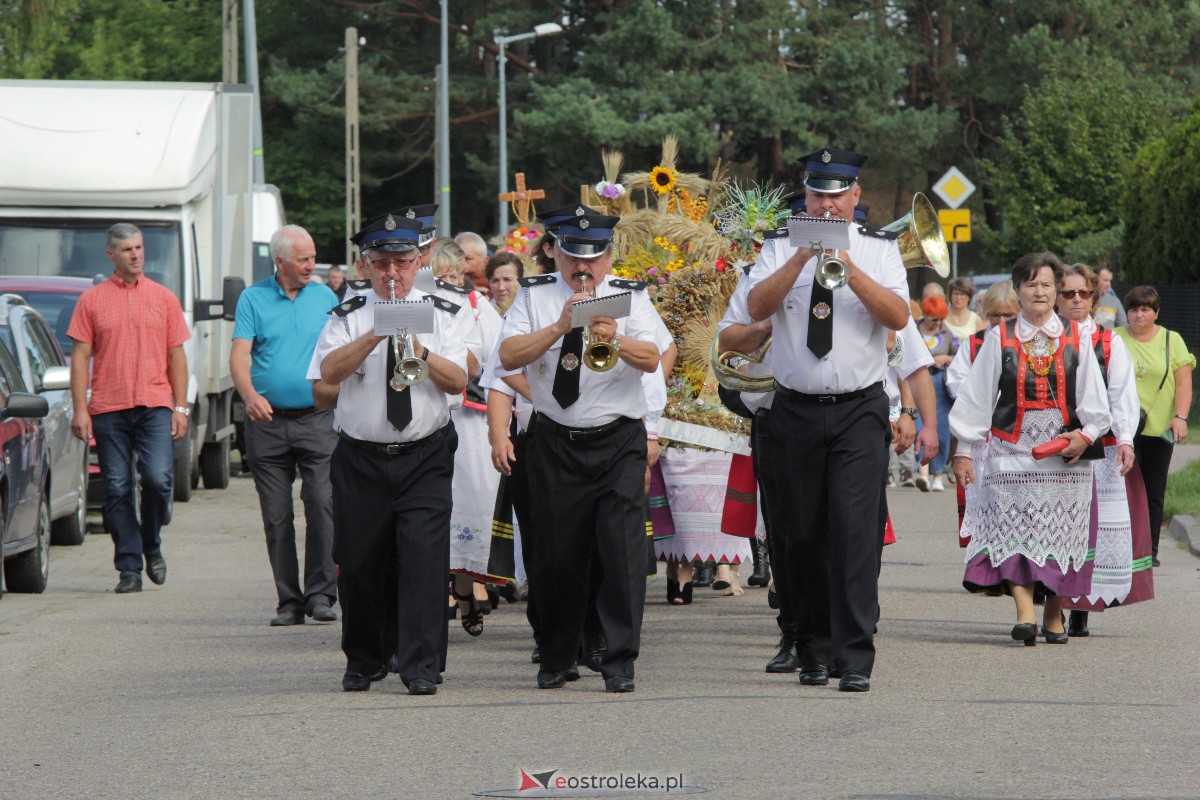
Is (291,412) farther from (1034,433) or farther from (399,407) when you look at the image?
(1034,433)

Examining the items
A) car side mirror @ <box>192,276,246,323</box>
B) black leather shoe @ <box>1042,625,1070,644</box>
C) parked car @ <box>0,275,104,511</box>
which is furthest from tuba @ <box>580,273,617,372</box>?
parked car @ <box>0,275,104,511</box>

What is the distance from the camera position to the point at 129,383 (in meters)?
12.1

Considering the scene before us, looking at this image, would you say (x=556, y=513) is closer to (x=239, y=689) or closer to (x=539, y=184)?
(x=239, y=689)

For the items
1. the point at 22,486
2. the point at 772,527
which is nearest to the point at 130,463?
the point at 22,486

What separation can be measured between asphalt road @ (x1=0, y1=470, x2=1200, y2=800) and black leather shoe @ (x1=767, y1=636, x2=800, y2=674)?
0.30ft

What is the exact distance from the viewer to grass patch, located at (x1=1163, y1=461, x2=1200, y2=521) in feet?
51.8

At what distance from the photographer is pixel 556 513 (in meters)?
8.43

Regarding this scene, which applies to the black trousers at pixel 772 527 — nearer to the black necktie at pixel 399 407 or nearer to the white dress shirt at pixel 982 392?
the white dress shirt at pixel 982 392

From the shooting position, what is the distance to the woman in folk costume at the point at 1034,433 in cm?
974

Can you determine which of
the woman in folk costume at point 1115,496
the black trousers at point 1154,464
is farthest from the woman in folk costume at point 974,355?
the black trousers at point 1154,464

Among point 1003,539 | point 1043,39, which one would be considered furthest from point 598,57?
point 1003,539

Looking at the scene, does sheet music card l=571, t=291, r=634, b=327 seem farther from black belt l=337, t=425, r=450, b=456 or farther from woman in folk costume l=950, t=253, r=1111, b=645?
woman in folk costume l=950, t=253, r=1111, b=645

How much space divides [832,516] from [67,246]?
34.8 ft

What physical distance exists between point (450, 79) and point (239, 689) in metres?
43.1
